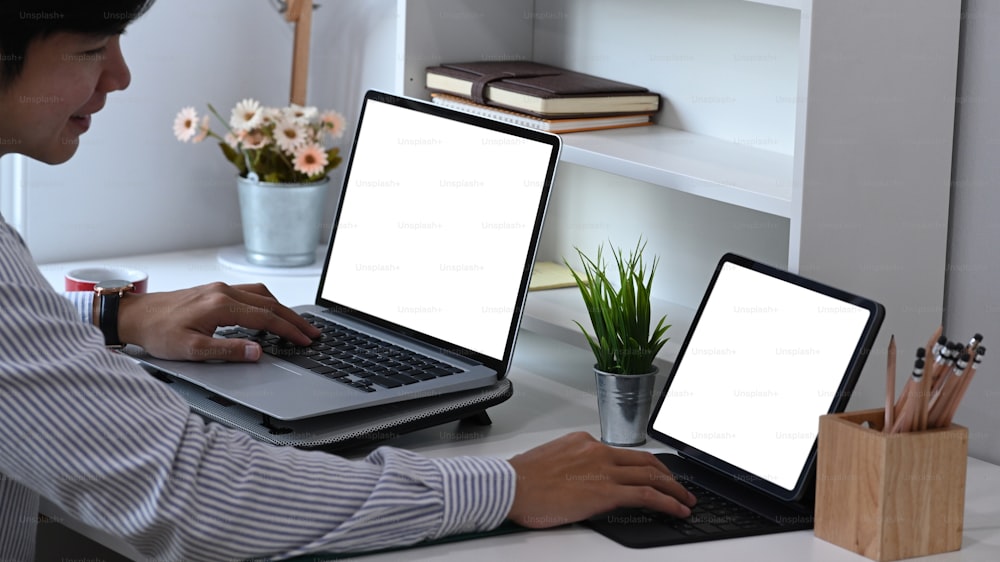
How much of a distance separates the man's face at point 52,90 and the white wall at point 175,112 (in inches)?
43.1

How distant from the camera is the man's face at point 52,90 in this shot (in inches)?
39.8

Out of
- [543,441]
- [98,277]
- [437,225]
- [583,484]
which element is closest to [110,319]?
[98,277]

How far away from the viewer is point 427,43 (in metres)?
1.75

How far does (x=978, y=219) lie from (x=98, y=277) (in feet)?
3.57

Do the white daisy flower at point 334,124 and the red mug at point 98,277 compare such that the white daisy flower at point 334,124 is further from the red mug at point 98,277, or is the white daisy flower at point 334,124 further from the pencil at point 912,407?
the pencil at point 912,407

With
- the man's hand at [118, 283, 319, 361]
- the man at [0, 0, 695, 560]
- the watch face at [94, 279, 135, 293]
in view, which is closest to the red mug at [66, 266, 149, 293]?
the watch face at [94, 279, 135, 293]

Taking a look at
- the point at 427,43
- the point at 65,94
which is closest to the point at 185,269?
the point at 427,43

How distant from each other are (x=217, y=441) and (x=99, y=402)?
4.0 inches

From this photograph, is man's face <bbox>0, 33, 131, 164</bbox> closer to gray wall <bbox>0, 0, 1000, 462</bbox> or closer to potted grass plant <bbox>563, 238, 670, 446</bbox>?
potted grass plant <bbox>563, 238, 670, 446</bbox>

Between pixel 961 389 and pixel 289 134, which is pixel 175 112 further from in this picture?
pixel 961 389

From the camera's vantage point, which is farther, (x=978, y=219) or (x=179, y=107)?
(x=179, y=107)

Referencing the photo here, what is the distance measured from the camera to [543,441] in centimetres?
137

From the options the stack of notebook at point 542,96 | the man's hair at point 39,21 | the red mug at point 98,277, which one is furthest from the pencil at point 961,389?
the red mug at point 98,277

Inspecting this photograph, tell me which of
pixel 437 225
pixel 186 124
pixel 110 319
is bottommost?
pixel 110 319
